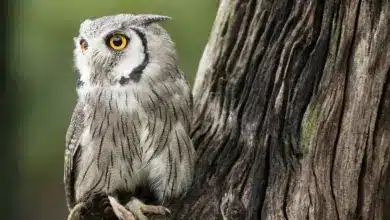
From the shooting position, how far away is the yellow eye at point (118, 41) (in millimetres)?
2293

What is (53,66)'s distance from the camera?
472 cm

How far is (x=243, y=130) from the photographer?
8.20 feet

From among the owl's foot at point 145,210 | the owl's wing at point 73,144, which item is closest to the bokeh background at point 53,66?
the owl's wing at point 73,144

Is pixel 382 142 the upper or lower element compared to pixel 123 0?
lower

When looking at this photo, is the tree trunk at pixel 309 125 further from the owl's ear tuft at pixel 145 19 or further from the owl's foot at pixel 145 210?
the owl's ear tuft at pixel 145 19

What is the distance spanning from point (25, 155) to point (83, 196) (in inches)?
87.3

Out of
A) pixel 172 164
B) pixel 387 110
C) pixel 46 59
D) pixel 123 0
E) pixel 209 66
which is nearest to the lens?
pixel 387 110

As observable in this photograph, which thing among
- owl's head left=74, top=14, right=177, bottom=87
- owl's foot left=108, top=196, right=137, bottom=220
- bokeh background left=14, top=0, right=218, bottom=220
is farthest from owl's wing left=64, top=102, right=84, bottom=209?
bokeh background left=14, top=0, right=218, bottom=220

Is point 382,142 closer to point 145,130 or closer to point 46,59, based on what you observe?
point 145,130

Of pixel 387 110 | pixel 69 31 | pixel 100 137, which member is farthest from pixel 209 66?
pixel 69 31

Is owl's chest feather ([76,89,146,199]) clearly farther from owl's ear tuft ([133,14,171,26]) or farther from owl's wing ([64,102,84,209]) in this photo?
owl's ear tuft ([133,14,171,26])

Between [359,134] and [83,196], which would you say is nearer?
[359,134]

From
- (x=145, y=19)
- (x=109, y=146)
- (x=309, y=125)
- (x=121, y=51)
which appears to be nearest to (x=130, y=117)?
(x=109, y=146)

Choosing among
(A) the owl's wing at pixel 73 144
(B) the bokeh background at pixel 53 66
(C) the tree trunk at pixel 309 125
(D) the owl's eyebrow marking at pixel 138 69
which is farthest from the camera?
(B) the bokeh background at pixel 53 66
